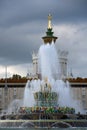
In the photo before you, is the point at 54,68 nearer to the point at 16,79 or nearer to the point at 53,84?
the point at 53,84

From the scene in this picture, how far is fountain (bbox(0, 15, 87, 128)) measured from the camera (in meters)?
71.9

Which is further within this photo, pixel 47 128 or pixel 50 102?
pixel 50 102

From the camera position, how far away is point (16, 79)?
499 feet

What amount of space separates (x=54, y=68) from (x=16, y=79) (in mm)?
61865

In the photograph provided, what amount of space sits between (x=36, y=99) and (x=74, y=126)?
1511cm

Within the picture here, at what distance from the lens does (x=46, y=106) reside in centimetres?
8331

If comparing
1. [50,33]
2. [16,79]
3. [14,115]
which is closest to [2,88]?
[16,79]

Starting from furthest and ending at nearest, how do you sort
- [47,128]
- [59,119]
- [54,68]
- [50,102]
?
[54,68], [50,102], [59,119], [47,128]

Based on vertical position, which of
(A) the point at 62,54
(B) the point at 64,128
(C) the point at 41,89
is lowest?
(B) the point at 64,128

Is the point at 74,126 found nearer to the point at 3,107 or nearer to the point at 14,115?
the point at 14,115

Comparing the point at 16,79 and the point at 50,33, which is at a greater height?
the point at 50,33

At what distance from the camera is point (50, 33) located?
155 m

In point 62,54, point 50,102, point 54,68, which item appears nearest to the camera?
point 50,102

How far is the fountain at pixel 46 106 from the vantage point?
71.9 m
